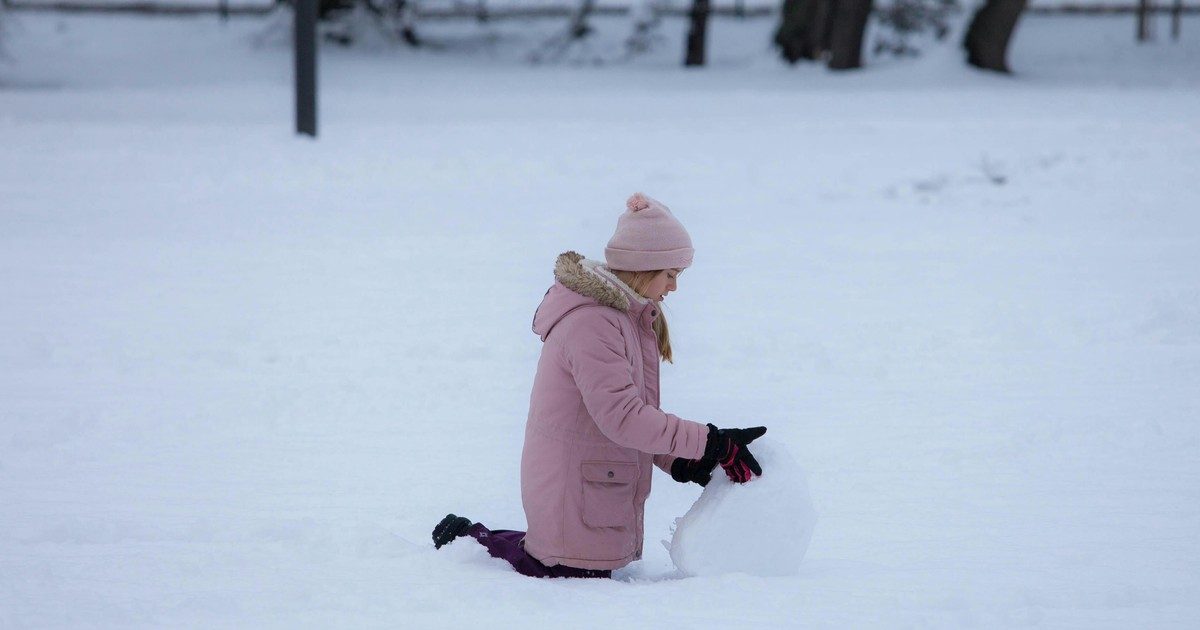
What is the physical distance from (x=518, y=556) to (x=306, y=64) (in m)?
9.06

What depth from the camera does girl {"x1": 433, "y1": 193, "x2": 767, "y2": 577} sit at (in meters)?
3.01

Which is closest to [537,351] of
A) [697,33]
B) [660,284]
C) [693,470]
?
[693,470]

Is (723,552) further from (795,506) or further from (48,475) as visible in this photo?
(48,475)

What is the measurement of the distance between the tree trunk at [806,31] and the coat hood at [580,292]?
18.2m

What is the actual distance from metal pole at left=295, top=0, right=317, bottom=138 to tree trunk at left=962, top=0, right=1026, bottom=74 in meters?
11.4

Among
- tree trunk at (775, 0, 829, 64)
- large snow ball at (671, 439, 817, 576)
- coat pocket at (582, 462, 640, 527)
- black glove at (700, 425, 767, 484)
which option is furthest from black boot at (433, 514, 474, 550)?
tree trunk at (775, 0, 829, 64)

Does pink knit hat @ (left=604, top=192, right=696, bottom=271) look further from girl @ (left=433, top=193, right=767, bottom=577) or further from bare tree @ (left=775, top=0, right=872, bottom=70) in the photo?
bare tree @ (left=775, top=0, right=872, bottom=70)

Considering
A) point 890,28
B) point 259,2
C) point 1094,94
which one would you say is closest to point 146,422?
point 1094,94

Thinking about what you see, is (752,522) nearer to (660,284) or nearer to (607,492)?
(607,492)

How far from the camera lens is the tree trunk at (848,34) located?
19.5 m

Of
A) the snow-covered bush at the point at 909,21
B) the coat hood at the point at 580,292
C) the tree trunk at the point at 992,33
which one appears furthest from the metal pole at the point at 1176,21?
the coat hood at the point at 580,292

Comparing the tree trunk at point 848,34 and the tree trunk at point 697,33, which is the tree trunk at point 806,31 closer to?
the tree trunk at point 848,34

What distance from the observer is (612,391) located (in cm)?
299

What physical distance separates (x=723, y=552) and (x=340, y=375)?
9.19 ft
